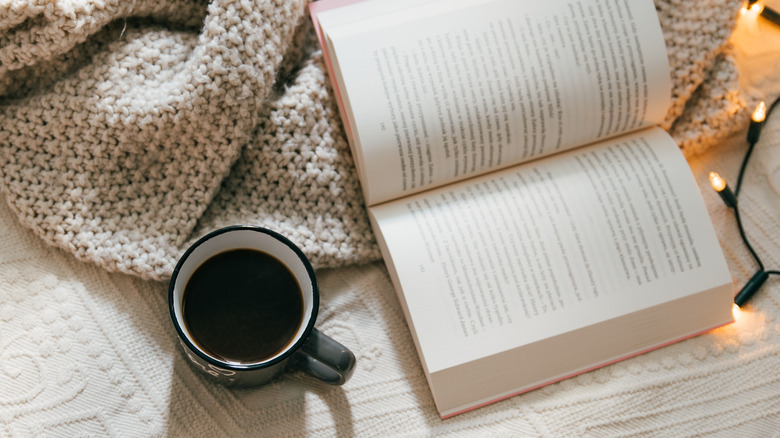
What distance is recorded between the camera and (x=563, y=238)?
26.0 inches

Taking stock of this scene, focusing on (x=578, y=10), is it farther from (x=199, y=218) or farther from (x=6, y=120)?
(x=6, y=120)

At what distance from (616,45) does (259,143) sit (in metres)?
0.40

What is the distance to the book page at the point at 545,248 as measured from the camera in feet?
2.11

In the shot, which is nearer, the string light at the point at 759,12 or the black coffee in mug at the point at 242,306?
the black coffee in mug at the point at 242,306

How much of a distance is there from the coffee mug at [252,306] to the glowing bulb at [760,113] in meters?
0.55

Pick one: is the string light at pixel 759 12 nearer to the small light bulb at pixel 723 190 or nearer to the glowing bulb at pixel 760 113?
the glowing bulb at pixel 760 113

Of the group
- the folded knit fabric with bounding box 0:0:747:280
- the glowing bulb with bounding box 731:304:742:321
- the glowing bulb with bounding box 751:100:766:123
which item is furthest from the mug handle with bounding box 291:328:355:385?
the glowing bulb with bounding box 751:100:766:123

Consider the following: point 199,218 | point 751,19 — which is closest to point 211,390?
point 199,218

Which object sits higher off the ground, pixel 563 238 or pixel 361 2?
pixel 361 2

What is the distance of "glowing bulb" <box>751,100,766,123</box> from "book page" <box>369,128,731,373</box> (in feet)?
0.42

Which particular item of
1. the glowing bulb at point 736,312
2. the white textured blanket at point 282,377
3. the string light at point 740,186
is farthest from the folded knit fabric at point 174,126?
the glowing bulb at point 736,312

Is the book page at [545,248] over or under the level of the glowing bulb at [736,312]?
over

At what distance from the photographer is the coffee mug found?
1.87 ft

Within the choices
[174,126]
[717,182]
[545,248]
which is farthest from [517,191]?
[174,126]
